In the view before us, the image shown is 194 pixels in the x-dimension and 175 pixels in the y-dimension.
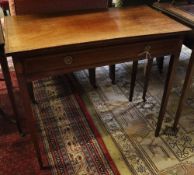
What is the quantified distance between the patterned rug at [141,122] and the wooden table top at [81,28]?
71cm

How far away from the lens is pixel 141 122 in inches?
63.9

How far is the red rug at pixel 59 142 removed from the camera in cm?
130

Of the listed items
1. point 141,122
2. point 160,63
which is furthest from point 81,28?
point 160,63

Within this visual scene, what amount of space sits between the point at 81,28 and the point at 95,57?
0.52ft

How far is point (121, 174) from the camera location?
127 cm

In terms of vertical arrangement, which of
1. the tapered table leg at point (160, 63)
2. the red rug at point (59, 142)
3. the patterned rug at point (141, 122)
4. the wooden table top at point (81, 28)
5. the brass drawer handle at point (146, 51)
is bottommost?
the patterned rug at point (141, 122)

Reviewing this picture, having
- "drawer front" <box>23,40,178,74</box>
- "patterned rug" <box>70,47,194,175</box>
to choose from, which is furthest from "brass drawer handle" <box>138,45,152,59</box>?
"patterned rug" <box>70,47,194,175</box>

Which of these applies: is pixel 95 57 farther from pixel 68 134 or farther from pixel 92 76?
pixel 92 76

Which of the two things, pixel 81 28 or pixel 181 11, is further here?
pixel 181 11

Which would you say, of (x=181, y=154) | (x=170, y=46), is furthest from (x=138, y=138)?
(x=170, y=46)

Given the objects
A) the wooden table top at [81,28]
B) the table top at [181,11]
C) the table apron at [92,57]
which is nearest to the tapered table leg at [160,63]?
the table top at [181,11]

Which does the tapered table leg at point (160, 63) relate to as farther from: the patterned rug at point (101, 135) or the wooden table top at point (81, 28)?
the wooden table top at point (81, 28)

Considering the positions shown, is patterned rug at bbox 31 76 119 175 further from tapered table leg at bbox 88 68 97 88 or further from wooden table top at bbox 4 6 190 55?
wooden table top at bbox 4 6 190 55

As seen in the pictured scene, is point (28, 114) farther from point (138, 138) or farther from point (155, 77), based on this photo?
point (155, 77)
